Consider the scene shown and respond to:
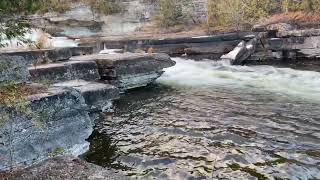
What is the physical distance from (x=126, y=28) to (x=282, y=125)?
1029 inches

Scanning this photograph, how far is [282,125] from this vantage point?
10.6 metres

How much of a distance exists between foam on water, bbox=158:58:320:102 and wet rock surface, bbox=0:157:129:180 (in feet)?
31.2

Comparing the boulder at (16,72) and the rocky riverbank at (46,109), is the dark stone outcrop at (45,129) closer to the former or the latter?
the rocky riverbank at (46,109)

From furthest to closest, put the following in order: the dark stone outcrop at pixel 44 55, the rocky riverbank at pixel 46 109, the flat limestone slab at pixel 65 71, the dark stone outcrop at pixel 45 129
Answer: the dark stone outcrop at pixel 44 55, the flat limestone slab at pixel 65 71, the dark stone outcrop at pixel 45 129, the rocky riverbank at pixel 46 109

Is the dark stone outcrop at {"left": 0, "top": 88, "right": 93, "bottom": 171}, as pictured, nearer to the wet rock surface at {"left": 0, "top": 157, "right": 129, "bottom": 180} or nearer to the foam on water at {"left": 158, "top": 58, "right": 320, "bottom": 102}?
the wet rock surface at {"left": 0, "top": 157, "right": 129, "bottom": 180}

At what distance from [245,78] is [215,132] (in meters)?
8.32

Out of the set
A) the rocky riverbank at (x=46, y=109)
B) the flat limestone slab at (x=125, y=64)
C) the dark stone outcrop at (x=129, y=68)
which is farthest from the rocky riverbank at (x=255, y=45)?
the rocky riverbank at (x=46, y=109)

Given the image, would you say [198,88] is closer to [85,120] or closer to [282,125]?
[282,125]

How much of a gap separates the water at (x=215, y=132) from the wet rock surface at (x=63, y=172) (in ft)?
6.47

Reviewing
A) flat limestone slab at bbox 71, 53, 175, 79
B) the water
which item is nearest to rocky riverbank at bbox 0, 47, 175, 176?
flat limestone slab at bbox 71, 53, 175, 79

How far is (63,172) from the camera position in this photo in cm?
580

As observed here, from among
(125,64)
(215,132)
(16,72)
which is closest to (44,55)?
(125,64)

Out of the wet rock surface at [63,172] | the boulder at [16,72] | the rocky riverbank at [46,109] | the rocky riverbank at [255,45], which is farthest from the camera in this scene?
the rocky riverbank at [255,45]

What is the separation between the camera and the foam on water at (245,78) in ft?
50.6
